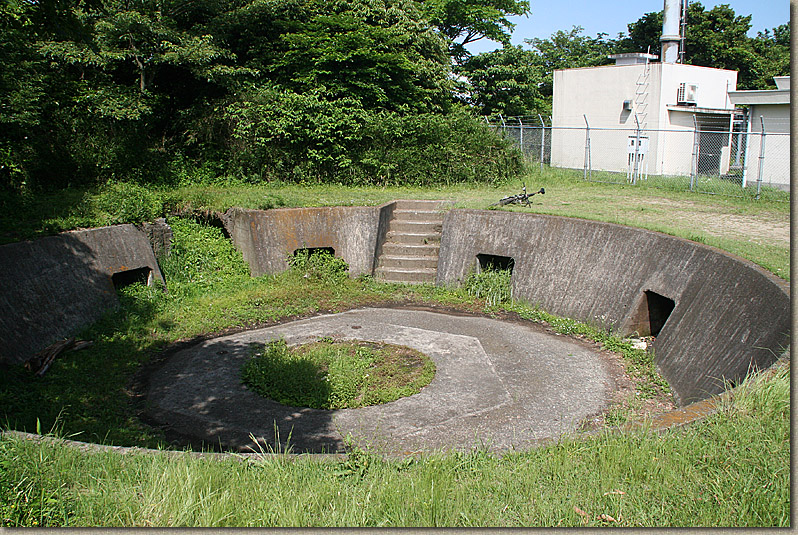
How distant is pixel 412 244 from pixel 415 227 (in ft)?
1.46

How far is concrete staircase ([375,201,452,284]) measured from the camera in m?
12.5

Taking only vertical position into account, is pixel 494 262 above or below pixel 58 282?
below

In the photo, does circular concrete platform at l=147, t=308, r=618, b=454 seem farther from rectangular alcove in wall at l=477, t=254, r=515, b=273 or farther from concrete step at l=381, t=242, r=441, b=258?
concrete step at l=381, t=242, r=441, b=258

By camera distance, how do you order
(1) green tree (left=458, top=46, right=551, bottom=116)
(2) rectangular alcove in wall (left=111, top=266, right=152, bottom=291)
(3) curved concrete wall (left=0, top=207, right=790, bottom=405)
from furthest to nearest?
(1) green tree (left=458, top=46, right=551, bottom=116), (2) rectangular alcove in wall (left=111, top=266, right=152, bottom=291), (3) curved concrete wall (left=0, top=207, right=790, bottom=405)

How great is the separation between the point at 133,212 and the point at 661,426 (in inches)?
373

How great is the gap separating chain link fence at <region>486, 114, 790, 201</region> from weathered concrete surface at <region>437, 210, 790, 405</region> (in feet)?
25.6

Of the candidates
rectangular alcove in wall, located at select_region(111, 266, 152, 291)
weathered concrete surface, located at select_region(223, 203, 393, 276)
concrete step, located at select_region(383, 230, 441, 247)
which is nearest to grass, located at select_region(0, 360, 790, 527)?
rectangular alcove in wall, located at select_region(111, 266, 152, 291)

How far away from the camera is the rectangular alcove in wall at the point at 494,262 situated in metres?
12.1

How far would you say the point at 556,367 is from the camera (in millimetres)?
8227

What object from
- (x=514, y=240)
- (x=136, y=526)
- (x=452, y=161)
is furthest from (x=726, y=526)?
(x=452, y=161)

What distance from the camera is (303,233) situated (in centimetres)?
1255

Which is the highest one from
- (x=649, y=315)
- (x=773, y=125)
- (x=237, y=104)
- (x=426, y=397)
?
(x=237, y=104)

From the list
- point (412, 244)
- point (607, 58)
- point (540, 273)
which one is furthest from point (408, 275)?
point (607, 58)

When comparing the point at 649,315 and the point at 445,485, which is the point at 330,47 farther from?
the point at 445,485
